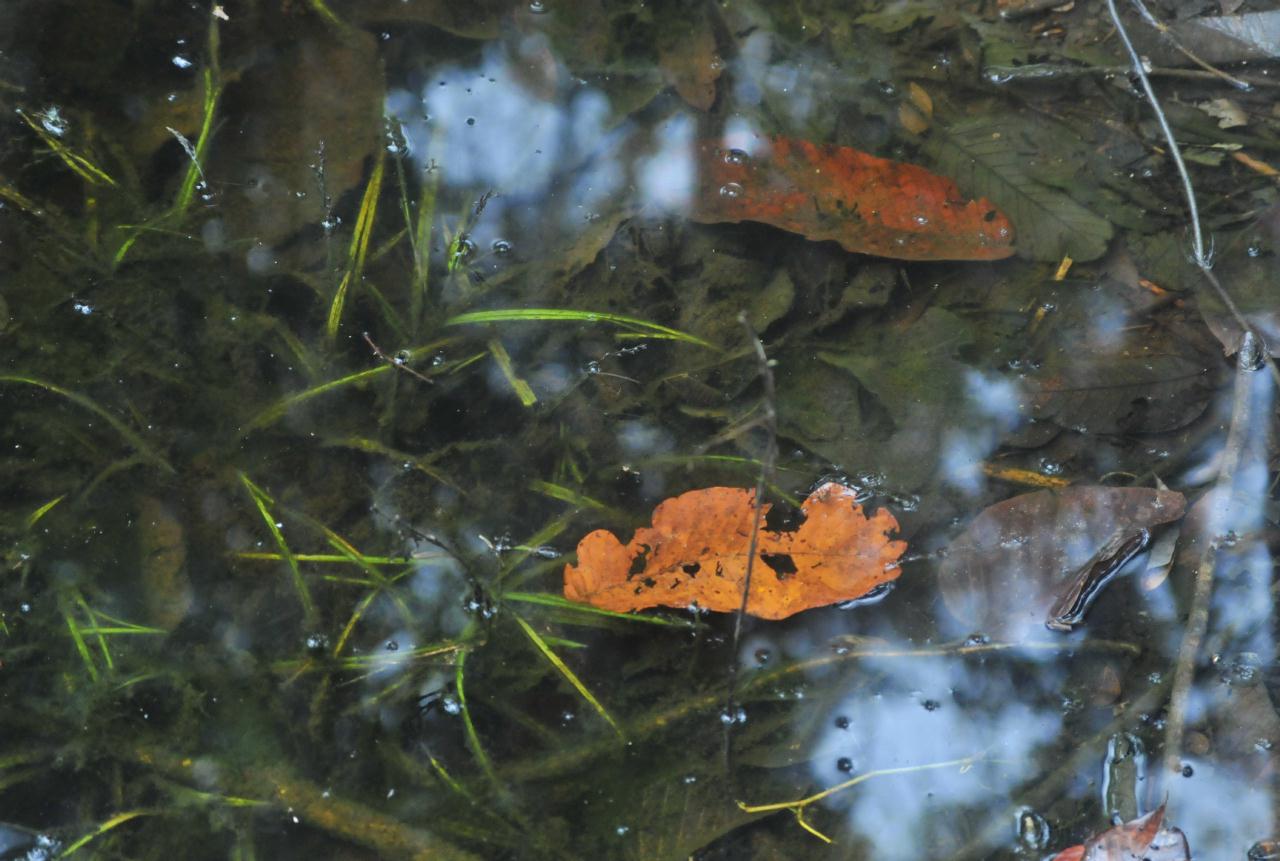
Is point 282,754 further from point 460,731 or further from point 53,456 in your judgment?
point 53,456

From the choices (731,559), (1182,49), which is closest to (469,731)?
(731,559)

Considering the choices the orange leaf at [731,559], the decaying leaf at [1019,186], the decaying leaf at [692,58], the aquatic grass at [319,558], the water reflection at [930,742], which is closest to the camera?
the water reflection at [930,742]

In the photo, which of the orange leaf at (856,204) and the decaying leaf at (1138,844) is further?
the orange leaf at (856,204)

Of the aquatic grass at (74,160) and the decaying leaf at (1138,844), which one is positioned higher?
the aquatic grass at (74,160)

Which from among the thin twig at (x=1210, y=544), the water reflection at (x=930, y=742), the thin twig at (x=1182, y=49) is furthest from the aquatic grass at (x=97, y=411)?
the thin twig at (x=1182, y=49)

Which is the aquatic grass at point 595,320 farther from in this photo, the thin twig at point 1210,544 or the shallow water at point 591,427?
the thin twig at point 1210,544

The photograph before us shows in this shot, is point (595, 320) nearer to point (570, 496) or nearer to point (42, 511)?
point (570, 496)

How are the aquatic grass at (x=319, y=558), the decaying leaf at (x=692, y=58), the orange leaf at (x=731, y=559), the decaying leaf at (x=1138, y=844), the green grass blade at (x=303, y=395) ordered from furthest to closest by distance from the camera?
1. the decaying leaf at (x=692, y=58)
2. the green grass blade at (x=303, y=395)
3. the aquatic grass at (x=319, y=558)
4. the orange leaf at (x=731, y=559)
5. the decaying leaf at (x=1138, y=844)
